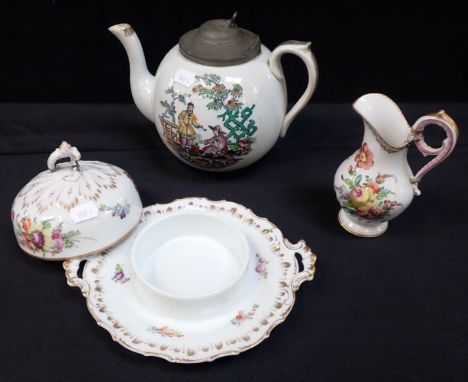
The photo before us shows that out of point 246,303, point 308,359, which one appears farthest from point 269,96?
point 308,359

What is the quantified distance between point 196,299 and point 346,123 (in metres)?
0.98

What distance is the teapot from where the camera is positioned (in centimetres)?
125

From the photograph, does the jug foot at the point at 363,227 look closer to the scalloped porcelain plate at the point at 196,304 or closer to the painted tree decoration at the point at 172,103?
the scalloped porcelain plate at the point at 196,304

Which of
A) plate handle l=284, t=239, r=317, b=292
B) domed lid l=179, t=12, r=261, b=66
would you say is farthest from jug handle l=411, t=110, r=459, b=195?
domed lid l=179, t=12, r=261, b=66

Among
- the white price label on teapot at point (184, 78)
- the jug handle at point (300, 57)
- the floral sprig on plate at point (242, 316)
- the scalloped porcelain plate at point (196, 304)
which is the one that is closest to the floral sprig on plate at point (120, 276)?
the scalloped porcelain plate at point (196, 304)

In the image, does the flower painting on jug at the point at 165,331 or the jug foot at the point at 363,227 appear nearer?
the flower painting on jug at the point at 165,331

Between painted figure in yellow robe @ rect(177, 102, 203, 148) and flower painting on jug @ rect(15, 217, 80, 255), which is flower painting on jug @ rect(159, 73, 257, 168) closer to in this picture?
painted figure in yellow robe @ rect(177, 102, 203, 148)

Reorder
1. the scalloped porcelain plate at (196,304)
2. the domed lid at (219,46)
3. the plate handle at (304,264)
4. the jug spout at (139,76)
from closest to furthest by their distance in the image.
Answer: the scalloped porcelain plate at (196,304)
the plate handle at (304,264)
the domed lid at (219,46)
the jug spout at (139,76)

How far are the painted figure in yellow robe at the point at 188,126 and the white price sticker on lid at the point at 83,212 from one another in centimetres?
31

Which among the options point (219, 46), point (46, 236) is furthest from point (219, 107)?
point (46, 236)

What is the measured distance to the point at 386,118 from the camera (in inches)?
46.8

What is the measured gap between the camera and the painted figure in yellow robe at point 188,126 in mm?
1280

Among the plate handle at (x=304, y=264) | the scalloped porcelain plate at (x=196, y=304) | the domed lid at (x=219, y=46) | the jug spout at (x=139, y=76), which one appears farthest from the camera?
the jug spout at (x=139, y=76)

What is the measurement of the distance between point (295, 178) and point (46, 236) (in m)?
0.71
